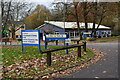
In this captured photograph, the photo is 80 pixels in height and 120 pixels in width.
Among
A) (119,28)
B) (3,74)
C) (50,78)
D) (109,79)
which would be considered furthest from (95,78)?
(119,28)

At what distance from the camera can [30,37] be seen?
44.3ft

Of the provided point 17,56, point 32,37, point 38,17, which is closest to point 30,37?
point 32,37

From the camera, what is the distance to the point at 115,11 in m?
33.5

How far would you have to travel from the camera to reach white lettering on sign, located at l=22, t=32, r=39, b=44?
13263 millimetres

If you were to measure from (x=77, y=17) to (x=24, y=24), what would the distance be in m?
28.1

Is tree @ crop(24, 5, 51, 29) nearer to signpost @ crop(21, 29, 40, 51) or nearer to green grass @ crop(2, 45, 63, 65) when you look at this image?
signpost @ crop(21, 29, 40, 51)

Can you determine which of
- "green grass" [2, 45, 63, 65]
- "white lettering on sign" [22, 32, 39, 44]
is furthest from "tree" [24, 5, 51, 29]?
"green grass" [2, 45, 63, 65]

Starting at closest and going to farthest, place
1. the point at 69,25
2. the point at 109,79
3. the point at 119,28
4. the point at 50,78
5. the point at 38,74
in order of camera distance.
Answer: the point at 109,79 → the point at 50,78 → the point at 38,74 → the point at 119,28 → the point at 69,25

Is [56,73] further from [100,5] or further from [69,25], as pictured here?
[69,25]

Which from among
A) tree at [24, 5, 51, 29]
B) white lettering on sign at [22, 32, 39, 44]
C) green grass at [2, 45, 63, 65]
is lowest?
green grass at [2, 45, 63, 65]

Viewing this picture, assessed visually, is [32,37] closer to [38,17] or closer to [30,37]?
[30,37]

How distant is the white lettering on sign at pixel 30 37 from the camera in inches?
522

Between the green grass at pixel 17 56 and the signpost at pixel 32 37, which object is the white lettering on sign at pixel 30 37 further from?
the green grass at pixel 17 56


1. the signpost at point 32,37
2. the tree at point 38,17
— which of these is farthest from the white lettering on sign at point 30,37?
the tree at point 38,17
